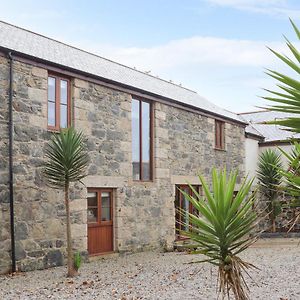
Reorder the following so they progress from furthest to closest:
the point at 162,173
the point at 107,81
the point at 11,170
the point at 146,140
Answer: the point at 162,173, the point at 146,140, the point at 107,81, the point at 11,170

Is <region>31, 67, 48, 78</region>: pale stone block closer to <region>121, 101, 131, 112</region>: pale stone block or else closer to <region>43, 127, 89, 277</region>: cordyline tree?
<region>43, 127, 89, 277</region>: cordyline tree

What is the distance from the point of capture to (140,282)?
8.70 meters

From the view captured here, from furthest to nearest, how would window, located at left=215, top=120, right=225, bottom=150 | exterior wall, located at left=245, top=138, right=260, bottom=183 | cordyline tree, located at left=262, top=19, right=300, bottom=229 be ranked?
1. exterior wall, located at left=245, top=138, right=260, bottom=183
2. window, located at left=215, top=120, right=225, bottom=150
3. cordyline tree, located at left=262, top=19, right=300, bottom=229

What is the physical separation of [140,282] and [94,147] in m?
3.91

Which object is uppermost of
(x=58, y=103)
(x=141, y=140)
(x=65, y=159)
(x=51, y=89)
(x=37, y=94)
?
(x=51, y=89)

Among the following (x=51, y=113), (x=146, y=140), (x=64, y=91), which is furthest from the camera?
(x=146, y=140)

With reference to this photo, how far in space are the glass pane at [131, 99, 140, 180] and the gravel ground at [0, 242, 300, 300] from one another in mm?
2539

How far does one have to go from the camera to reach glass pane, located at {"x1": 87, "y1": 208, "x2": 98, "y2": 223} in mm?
11547

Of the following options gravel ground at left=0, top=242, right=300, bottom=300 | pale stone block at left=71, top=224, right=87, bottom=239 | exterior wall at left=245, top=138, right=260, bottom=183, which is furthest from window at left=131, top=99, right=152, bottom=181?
exterior wall at left=245, top=138, right=260, bottom=183

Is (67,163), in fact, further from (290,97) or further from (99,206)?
(290,97)

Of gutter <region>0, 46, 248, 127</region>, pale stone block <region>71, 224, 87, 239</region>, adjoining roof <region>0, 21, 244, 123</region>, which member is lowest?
pale stone block <region>71, 224, 87, 239</region>

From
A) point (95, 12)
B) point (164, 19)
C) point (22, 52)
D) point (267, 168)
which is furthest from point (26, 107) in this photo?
point (267, 168)

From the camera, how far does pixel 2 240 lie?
368 inches

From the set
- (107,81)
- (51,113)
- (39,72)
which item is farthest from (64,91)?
(107,81)
